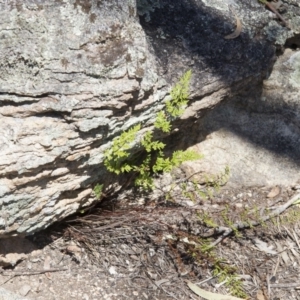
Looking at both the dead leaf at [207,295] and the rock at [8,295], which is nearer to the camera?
the rock at [8,295]

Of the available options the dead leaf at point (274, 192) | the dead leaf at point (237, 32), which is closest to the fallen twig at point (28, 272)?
the dead leaf at point (274, 192)

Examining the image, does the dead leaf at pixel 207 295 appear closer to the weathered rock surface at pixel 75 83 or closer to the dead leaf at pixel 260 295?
the dead leaf at pixel 260 295

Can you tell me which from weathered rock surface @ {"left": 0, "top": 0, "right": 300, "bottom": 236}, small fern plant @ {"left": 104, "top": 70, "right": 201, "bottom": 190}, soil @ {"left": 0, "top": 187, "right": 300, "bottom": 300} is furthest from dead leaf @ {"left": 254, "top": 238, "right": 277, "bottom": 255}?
weathered rock surface @ {"left": 0, "top": 0, "right": 300, "bottom": 236}

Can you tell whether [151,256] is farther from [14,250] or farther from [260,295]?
[14,250]

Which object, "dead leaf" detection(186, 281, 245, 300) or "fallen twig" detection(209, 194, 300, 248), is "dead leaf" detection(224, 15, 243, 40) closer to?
"fallen twig" detection(209, 194, 300, 248)

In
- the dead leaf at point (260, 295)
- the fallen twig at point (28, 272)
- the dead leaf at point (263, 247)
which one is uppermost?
the dead leaf at point (263, 247)

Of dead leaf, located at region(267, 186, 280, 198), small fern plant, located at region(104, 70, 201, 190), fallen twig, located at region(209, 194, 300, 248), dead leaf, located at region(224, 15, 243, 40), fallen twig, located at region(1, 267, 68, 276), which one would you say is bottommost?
fallen twig, located at region(1, 267, 68, 276)

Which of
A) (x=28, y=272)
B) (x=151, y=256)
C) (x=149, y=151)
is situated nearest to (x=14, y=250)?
(x=28, y=272)
